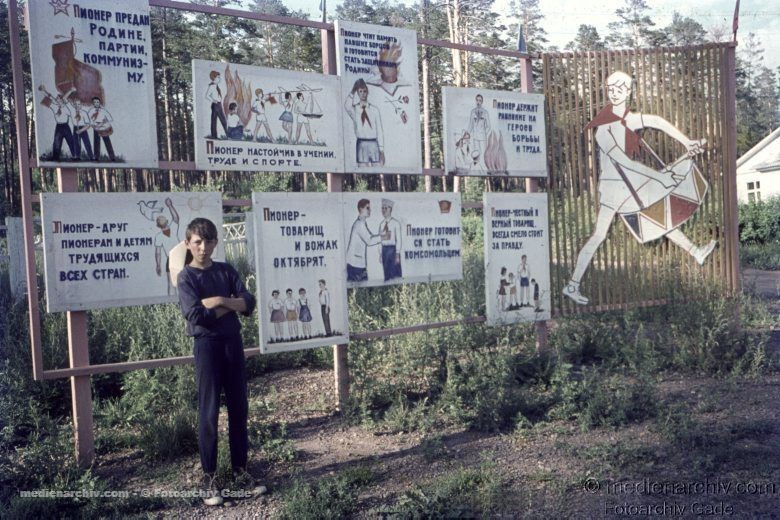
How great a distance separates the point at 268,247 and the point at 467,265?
5152mm

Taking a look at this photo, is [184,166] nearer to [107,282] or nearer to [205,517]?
[107,282]

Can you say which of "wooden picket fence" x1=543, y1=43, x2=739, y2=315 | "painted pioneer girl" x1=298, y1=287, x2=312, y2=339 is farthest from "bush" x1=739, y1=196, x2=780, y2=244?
"painted pioneer girl" x1=298, y1=287, x2=312, y2=339

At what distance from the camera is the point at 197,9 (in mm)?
5719

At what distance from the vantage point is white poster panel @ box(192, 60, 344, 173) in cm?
586

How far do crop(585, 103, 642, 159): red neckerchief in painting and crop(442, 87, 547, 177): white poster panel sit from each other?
83cm

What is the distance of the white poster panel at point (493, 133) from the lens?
7215 millimetres

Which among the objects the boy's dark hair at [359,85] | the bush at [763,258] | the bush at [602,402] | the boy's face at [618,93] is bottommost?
the bush at [602,402]

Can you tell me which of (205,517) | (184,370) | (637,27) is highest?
(637,27)

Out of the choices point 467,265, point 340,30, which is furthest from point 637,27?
point 340,30

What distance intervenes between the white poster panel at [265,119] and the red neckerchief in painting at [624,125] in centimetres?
328

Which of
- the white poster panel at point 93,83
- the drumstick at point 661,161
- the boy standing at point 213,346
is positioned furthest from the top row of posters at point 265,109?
the drumstick at point 661,161

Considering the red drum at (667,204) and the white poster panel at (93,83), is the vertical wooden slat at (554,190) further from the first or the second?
the white poster panel at (93,83)

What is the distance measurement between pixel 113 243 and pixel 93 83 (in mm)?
1179

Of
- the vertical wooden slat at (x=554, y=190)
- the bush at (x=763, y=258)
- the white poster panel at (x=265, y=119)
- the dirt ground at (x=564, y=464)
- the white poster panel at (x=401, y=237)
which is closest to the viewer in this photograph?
the dirt ground at (x=564, y=464)
